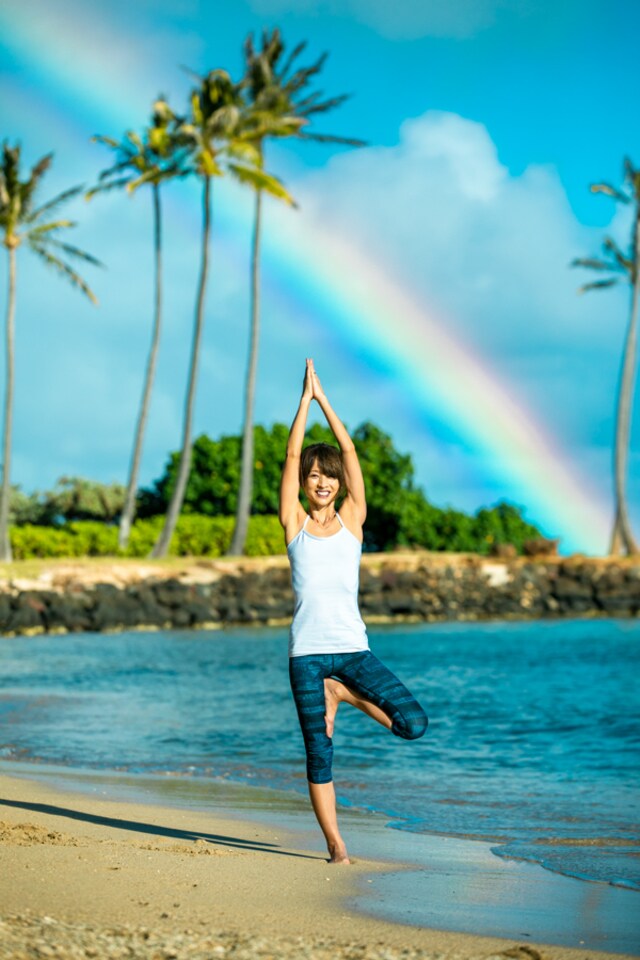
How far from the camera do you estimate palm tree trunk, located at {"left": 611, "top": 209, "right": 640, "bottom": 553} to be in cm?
4334

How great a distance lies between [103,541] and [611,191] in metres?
22.6

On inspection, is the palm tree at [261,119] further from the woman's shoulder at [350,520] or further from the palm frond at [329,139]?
the woman's shoulder at [350,520]

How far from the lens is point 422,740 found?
11914 millimetres

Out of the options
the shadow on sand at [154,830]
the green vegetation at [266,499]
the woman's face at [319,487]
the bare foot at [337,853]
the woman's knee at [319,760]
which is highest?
the green vegetation at [266,499]

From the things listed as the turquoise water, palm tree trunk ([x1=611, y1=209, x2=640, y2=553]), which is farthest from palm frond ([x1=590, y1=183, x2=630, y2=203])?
the turquoise water

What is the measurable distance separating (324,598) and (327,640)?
0.60 ft

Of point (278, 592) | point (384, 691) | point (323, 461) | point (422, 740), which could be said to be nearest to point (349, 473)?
point (323, 461)

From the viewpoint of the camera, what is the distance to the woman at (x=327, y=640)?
5.32 meters

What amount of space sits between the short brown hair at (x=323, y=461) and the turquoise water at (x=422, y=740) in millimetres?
2204

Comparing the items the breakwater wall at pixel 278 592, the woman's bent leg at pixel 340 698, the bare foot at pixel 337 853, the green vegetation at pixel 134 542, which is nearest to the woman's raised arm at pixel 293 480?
the woman's bent leg at pixel 340 698

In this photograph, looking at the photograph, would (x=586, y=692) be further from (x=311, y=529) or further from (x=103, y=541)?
(x=103, y=541)

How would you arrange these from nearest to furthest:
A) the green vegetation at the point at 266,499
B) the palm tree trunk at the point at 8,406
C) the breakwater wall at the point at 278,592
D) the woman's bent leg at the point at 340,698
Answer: the woman's bent leg at the point at 340,698, the breakwater wall at the point at 278,592, the palm tree trunk at the point at 8,406, the green vegetation at the point at 266,499

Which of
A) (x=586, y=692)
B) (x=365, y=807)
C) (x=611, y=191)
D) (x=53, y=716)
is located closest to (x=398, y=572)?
(x=611, y=191)

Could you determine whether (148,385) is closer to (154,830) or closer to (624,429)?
(624,429)
